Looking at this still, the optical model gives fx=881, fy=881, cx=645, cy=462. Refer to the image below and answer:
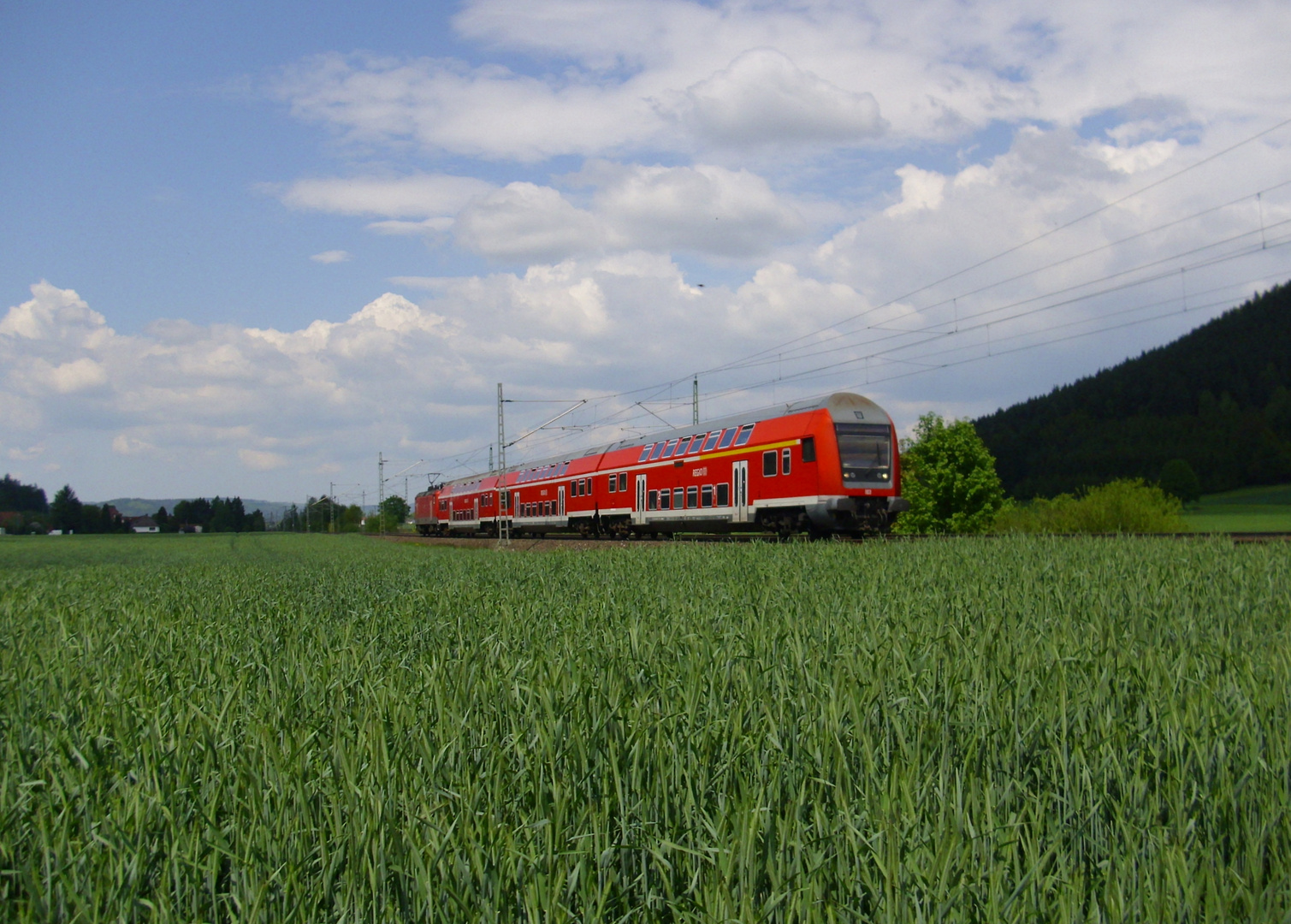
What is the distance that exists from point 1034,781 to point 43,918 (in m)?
2.93

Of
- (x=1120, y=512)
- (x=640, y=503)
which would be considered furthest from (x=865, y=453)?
(x=1120, y=512)

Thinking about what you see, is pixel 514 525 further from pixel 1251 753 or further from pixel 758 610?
pixel 1251 753

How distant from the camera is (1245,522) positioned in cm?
6050

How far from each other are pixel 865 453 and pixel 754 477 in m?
3.47

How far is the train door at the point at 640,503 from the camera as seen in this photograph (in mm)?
31330

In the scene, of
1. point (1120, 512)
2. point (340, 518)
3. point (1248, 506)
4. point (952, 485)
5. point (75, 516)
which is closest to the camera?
point (1120, 512)

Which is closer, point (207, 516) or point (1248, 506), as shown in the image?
point (1248, 506)

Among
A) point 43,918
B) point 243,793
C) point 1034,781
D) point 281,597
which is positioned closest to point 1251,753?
point 1034,781

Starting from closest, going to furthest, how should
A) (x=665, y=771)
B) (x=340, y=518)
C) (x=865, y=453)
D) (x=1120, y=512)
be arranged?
(x=665, y=771) → (x=865, y=453) → (x=1120, y=512) → (x=340, y=518)

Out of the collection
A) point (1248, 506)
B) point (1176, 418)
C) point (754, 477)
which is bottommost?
point (1248, 506)

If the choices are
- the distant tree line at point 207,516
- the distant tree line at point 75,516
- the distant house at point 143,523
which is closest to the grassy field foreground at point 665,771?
the distant tree line at point 75,516

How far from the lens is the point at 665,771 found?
2740 mm

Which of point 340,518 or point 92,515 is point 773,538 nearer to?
point 92,515

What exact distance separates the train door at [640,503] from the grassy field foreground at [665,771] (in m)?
25.1
